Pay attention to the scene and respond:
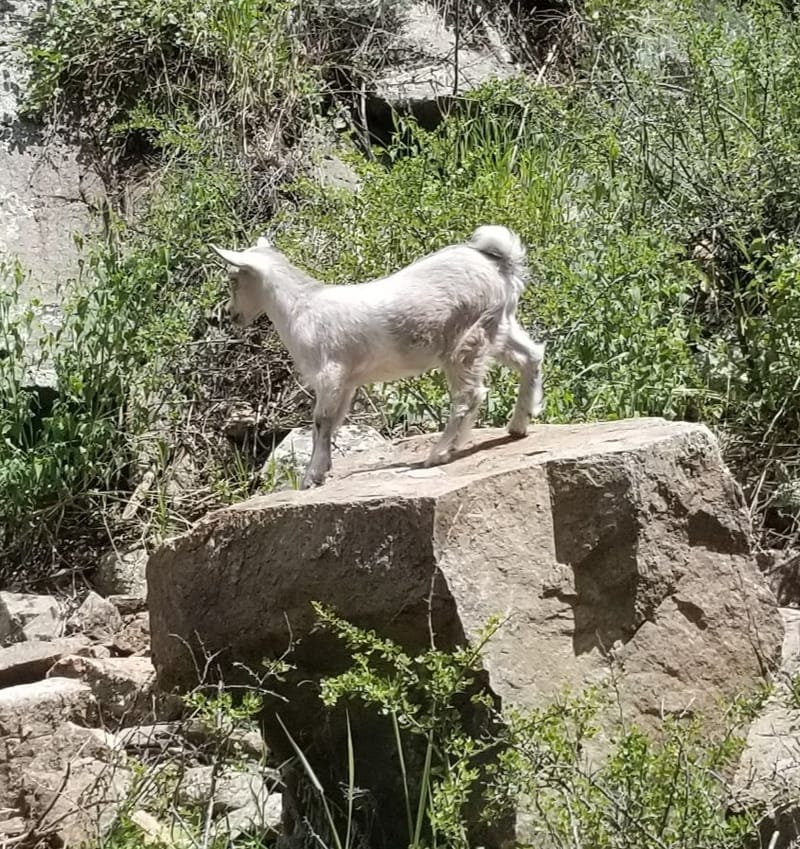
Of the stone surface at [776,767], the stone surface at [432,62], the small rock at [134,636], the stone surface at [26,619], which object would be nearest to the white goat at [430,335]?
the stone surface at [776,767]

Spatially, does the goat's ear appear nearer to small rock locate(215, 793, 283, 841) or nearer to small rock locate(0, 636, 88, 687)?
small rock locate(0, 636, 88, 687)

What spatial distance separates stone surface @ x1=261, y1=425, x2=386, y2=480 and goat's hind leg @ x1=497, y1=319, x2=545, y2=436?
215 centimetres

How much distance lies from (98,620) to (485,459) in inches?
106

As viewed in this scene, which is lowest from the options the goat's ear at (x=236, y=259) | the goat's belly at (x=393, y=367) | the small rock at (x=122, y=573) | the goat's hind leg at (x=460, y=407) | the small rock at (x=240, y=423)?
the small rock at (x=122, y=573)

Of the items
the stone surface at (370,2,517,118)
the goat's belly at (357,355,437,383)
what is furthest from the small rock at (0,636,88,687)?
the stone surface at (370,2,517,118)

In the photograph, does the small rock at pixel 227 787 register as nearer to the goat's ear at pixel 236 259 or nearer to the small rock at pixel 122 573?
the goat's ear at pixel 236 259

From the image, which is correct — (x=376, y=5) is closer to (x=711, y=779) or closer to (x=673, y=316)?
(x=673, y=316)

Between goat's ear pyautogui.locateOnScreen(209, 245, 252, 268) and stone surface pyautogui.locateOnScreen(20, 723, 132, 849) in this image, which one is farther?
goat's ear pyautogui.locateOnScreen(209, 245, 252, 268)

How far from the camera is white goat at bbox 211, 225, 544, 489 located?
5.22 metres

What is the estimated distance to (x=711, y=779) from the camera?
13.3 ft

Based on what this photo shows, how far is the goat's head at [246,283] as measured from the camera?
5.64 m

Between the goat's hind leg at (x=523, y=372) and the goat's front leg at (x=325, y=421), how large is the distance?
578 mm

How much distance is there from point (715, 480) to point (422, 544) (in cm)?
102

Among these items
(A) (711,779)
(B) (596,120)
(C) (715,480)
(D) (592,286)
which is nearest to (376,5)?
(B) (596,120)
